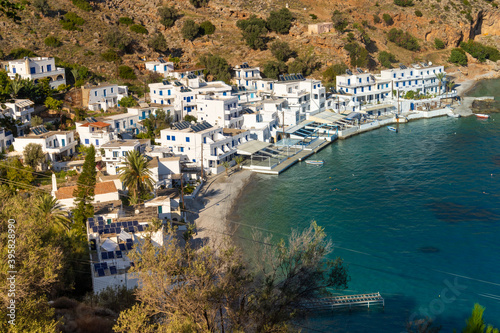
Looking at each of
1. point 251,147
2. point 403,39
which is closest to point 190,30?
point 403,39

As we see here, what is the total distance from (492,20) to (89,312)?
5846 inches

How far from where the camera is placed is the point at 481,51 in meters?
129

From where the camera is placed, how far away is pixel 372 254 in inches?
1651

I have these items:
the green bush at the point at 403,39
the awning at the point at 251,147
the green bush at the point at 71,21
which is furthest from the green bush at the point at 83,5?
the green bush at the point at 403,39

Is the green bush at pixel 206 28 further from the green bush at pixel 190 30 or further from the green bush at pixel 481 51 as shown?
the green bush at pixel 481 51

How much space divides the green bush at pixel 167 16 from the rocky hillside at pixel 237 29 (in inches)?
44.5

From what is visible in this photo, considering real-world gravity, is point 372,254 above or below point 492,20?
below

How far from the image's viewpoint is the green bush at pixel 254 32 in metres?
112

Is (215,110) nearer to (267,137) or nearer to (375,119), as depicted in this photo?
(267,137)

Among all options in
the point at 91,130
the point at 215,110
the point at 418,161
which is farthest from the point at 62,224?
the point at 418,161

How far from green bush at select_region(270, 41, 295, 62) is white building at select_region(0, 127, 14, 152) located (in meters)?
62.0

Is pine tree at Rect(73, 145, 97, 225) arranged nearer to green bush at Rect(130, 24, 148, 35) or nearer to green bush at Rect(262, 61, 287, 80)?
green bush at Rect(262, 61, 287, 80)

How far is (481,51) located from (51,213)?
4701 inches

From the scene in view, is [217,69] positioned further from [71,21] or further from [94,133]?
[94,133]
